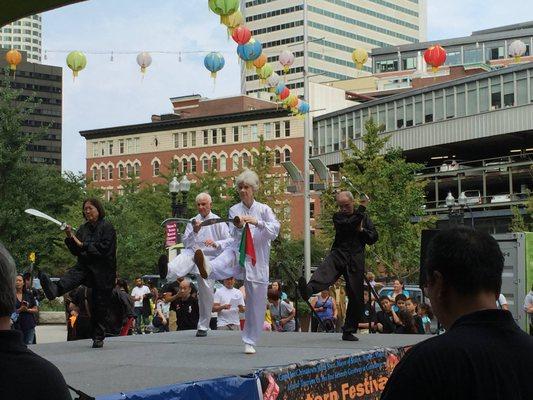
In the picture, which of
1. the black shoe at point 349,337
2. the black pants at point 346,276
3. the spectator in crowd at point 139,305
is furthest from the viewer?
the spectator in crowd at point 139,305

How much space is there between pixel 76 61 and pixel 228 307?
11.4 metres

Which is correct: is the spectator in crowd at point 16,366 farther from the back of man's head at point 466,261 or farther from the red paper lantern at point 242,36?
the red paper lantern at point 242,36

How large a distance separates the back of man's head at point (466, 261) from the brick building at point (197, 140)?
364 ft

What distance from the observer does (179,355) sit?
10234 mm

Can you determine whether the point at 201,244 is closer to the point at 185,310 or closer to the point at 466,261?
the point at 185,310

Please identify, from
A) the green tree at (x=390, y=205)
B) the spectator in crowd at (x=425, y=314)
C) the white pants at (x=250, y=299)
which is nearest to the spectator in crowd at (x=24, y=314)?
the white pants at (x=250, y=299)

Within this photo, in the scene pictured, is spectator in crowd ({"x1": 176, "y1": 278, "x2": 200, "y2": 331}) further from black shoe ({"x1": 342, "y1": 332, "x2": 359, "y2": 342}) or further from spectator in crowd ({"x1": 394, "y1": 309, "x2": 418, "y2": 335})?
black shoe ({"x1": 342, "y1": 332, "x2": 359, "y2": 342})

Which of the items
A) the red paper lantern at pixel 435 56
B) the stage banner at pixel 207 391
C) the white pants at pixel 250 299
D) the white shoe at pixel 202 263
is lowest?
the stage banner at pixel 207 391

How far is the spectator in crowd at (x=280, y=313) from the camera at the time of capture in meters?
18.6

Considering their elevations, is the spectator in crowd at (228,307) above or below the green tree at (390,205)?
below

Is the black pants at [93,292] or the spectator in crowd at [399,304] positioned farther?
the spectator in crowd at [399,304]

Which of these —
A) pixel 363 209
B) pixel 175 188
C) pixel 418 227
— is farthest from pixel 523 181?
pixel 363 209

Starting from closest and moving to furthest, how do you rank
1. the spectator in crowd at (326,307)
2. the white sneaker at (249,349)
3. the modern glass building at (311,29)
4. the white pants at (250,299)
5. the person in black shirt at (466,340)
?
1. the person in black shirt at (466,340)
2. the white sneaker at (249,349)
3. the white pants at (250,299)
4. the spectator in crowd at (326,307)
5. the modern glass building at (311,29)

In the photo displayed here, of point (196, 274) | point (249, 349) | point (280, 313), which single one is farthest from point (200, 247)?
point (280, 313)
